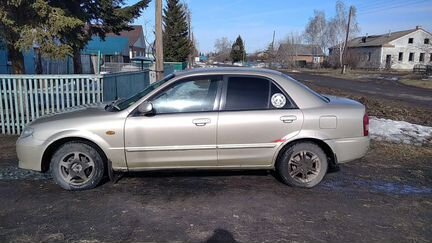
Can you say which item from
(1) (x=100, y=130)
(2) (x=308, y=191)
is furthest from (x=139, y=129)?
(2) (x=308, y=191)

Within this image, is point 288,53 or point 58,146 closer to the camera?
point 58,146

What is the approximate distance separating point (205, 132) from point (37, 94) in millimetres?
5256

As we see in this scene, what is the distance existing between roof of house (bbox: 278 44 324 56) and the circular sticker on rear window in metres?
92.0

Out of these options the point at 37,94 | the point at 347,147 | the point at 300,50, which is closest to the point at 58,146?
the point at 347,147

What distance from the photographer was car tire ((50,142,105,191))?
16.2ft

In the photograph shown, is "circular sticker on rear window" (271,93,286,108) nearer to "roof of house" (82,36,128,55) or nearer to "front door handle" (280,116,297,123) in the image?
"front door handle" (280,116,297,123)

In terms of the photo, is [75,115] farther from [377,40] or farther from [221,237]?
[377,40]

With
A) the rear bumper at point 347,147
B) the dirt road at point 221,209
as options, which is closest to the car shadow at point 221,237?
the dirt road at point 221,209

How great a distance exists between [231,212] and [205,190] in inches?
31.5

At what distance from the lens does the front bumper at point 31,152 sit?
4.90m

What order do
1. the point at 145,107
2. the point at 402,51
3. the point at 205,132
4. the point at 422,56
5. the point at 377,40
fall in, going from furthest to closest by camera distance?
the point at 377,40
the point at 422,56
the point at 402,51
the point at 205,132
the point at 145,107

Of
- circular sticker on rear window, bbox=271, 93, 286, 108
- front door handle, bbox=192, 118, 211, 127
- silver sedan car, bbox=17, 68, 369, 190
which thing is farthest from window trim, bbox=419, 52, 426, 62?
front door handle, bbox=192, 118, 211, 127

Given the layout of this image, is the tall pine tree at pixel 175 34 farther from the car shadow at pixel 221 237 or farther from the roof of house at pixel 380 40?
the roof of house at pixel 380 40

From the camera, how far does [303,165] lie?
5.16 m
